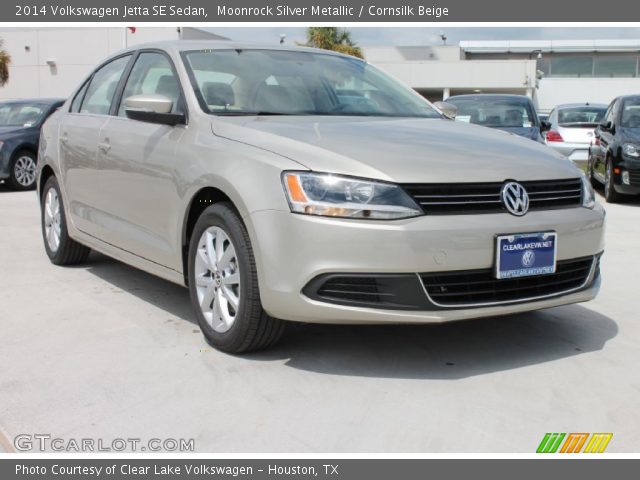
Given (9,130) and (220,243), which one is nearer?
(220,243)

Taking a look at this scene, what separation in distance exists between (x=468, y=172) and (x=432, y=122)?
1.05 metres

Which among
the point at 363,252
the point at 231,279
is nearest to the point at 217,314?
the point at 231,279

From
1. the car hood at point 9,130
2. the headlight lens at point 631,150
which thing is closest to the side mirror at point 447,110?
the headlight lens at point 631,150

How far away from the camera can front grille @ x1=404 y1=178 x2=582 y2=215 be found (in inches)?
142

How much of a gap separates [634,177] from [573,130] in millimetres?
5029

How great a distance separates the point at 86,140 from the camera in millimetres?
5492

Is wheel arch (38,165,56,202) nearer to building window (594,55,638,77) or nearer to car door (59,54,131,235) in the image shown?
car door (59,54,131,235)

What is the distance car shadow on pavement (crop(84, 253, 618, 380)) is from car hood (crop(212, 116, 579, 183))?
0.87m

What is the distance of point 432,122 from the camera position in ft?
15.4

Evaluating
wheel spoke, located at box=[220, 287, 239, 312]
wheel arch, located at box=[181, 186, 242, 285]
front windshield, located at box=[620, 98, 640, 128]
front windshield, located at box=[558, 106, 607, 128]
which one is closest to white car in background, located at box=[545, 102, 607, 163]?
front windshield, located at box=[558, 106, 607, 128]

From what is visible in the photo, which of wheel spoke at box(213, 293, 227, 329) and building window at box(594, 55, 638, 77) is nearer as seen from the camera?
wheel spoke at box(213, 293, 227, 329)

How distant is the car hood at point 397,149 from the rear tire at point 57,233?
2.35 m

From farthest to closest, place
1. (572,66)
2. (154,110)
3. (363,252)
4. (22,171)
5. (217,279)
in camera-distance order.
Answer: (572,66)
(22,171)
(154,110)
(217,279)
(363,252)

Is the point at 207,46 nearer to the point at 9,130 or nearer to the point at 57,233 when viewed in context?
the point at 57,233
